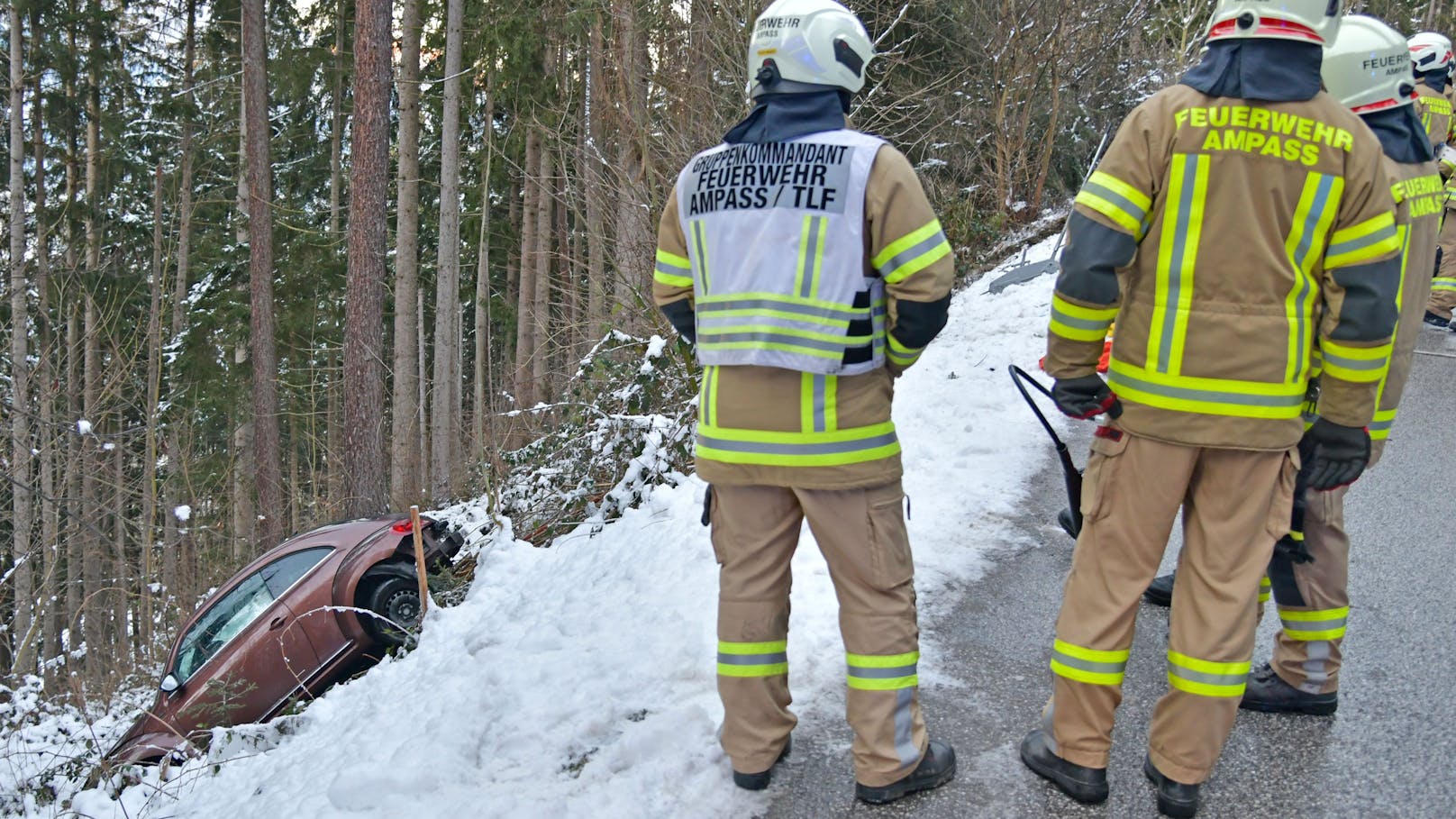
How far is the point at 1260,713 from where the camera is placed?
3422 millimetres

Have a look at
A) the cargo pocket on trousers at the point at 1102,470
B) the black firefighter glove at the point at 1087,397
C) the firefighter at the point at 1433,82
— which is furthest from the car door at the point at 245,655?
the firefighter at the point at 1433,82

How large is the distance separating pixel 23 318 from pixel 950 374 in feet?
50.3

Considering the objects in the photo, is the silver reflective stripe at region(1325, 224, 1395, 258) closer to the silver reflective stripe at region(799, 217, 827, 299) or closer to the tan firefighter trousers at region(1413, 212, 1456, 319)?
the silver reflective stripe at region(799, 217, 827, 299)

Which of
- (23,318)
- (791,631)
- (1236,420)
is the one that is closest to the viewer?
(1236,420)

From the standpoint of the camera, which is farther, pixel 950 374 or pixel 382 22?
pixel 382 22

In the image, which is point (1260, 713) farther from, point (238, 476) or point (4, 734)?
point (238, 476)

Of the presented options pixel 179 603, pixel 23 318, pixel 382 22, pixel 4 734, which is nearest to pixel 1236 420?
pixel 4 734

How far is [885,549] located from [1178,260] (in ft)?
3.58

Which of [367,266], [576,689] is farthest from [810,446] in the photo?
[367,266]

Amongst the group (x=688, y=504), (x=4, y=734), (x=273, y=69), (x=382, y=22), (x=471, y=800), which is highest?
(x=273, y=69)

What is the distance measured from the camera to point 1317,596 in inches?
130

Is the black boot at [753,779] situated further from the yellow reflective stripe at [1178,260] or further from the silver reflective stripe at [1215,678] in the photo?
the yellow reflective stripe at [1178,260]

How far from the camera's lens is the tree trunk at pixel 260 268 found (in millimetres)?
16328

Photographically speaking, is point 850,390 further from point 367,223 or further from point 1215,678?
point 367,223
